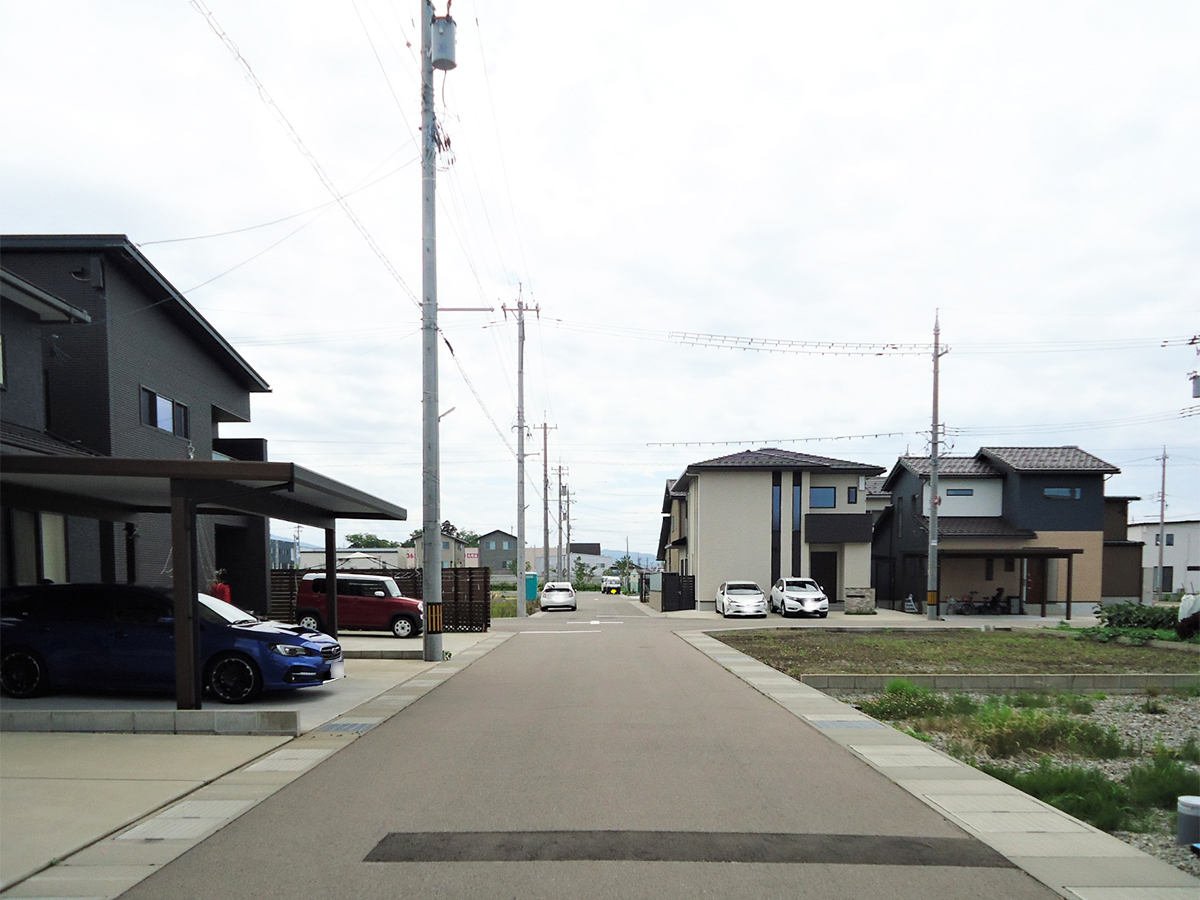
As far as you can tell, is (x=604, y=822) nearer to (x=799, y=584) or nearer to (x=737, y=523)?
(x=799, y=584)

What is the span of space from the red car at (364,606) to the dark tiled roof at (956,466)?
86.1ft

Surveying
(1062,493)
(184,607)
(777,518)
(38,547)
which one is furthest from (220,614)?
(1062,493)

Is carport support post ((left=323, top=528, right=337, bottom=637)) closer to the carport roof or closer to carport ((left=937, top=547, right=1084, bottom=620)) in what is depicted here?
the carport roof

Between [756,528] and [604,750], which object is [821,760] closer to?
[604,750]

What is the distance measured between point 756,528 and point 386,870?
3643 cm

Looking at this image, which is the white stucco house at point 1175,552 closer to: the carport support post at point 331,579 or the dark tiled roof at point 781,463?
the dark tiled roof at point 781,463

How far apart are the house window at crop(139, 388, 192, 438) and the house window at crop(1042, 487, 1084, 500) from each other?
34.3 m

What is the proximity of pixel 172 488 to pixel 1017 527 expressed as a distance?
37591 millimetres

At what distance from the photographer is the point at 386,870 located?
5492 millimetres

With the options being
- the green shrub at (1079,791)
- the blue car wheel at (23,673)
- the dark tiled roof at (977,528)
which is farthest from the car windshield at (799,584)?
the blue car wheel at (23,673)

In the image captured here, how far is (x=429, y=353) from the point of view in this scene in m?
18.2

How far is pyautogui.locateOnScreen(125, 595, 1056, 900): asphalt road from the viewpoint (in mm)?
5281

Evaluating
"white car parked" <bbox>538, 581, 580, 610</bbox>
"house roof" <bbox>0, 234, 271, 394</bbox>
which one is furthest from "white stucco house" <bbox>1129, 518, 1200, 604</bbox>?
"house roof" <bbox>0, 234, 271, 394</bbox>

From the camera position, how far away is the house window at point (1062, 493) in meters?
39.4
